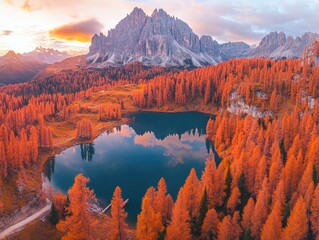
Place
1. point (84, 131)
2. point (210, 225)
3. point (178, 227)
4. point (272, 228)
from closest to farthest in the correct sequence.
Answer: point (272, 228), point (178, 227), point (210, 225), point (84, 131)

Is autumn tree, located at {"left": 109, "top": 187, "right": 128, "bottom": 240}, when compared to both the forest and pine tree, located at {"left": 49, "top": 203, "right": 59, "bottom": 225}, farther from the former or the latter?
pine tree, located at {"left": 49, "top": 203, "right": 59, "bottom": 225}

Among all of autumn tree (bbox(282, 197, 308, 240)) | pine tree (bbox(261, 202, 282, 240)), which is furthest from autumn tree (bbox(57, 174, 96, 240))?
autumn tree (bbox(282, 197, 308, 240))

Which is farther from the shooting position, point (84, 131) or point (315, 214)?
point (84, 131)

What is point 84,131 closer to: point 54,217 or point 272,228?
point 54,217

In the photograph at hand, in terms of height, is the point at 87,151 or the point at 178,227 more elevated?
the point at 178,227

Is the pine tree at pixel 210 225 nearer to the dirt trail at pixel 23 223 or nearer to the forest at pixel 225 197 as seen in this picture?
the forest at pixel 225 197

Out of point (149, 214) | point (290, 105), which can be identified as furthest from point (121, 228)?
point (290, 105)

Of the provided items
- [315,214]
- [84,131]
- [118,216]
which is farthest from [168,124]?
[118,216]

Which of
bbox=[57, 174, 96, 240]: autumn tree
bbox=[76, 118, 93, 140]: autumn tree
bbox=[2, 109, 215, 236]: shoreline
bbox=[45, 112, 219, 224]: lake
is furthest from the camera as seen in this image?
bbox=[76, 118, 93, 140]: autumn tree

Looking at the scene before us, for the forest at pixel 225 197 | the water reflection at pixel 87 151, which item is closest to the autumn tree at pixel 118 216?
the forest at pixel 225 197
